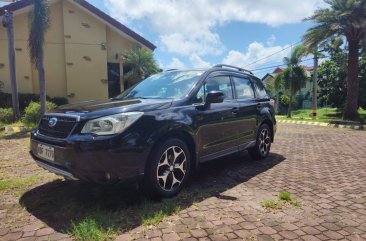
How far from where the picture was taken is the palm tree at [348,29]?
17328 mm

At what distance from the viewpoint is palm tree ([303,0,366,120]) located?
17328mm

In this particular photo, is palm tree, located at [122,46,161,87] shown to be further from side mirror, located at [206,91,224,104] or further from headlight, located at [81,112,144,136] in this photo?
headlight, located at [81,112,144,136]

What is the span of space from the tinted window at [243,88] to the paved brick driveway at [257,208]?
1247 mm

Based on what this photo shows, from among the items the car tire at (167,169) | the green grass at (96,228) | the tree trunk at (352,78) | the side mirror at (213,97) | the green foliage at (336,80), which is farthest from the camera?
the green foliage at (336,80)

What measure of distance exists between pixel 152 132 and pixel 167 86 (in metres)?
1.34

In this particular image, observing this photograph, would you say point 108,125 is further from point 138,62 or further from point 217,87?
point 138,62

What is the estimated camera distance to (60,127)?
12.0 ft

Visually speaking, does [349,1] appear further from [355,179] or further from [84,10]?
[355,179]

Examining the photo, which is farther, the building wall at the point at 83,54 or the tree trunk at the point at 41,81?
the building wall at the point at 83,54

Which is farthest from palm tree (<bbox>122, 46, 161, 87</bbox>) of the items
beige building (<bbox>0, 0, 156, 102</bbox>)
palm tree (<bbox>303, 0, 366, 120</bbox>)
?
palm tree (<bbox>303, 0, 366, 120</bbox>)

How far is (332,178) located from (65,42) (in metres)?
15.4

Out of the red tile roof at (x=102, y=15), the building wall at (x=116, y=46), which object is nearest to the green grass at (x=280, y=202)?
the red tile roof at (x=102, y=15)

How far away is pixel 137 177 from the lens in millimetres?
3504

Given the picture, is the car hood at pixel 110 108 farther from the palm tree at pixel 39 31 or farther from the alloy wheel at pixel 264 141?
the palm tree at pixel 39 31
